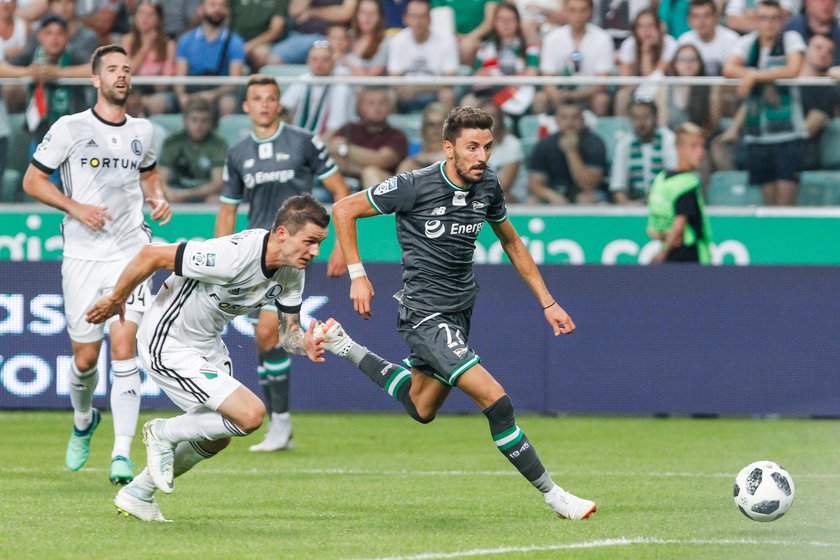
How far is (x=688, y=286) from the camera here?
12930 millimetres

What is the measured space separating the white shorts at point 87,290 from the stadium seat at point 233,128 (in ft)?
14.4

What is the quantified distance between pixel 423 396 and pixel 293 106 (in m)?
5.95

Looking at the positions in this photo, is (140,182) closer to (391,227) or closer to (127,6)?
(391,227)

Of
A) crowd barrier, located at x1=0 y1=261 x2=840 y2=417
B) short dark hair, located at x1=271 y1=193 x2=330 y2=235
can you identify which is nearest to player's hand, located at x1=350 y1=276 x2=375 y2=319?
short dark hair, located at x1=271 y1=193 x2=330 y2=235

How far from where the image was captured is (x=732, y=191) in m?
13.5

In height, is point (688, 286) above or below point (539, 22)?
below

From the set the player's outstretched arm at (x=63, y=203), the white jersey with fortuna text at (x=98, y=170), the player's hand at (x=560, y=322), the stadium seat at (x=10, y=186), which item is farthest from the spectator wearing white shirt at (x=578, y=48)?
the player's hand at (x=560, y=322)

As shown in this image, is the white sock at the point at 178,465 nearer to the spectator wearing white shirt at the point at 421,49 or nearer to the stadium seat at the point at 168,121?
A: the stadium seat at the point at 168,121

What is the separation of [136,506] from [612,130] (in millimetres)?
7347

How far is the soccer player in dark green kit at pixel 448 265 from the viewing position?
7492mm

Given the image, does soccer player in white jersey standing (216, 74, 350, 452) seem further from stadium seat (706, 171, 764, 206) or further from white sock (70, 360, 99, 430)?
stadium seat (706, 171, 764, 206)

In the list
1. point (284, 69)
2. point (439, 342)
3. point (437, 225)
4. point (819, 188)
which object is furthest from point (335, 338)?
point (284, 69)

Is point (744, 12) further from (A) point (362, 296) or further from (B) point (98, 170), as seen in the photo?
(A) point (362, 296)

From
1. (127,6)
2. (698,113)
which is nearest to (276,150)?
(698,113)
